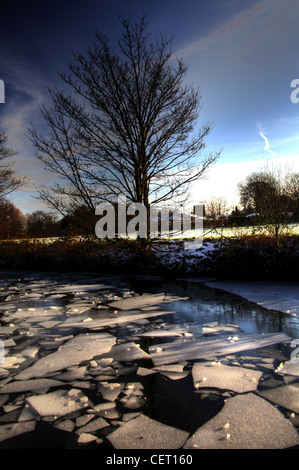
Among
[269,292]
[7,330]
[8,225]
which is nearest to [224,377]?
[7,330]

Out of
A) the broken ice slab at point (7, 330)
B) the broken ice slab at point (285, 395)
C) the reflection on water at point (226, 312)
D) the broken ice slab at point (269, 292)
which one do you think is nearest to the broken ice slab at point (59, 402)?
the broken ice slab at point (285, 395)

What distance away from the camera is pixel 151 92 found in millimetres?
8422

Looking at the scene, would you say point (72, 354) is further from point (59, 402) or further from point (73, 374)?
point (59, 402)

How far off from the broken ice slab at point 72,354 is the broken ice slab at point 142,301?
1.50 meters

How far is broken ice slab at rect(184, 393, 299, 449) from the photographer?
174 centimetres

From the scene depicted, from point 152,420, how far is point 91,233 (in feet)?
24.2

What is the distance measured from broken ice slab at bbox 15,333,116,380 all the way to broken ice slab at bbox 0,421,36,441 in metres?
0.73

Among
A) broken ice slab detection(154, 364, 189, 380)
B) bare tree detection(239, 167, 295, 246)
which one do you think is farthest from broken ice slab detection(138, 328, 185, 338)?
bare tree detection(239, 167, 295, 246)

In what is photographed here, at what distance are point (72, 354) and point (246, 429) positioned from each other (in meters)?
1.97

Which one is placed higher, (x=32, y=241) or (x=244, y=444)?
(x=32, y=241)

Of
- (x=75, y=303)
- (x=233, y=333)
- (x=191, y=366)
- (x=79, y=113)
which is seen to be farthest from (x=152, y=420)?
(x=79, y=113)

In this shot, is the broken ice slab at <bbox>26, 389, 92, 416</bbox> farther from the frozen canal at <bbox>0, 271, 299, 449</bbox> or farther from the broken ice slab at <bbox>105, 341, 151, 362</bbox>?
the broken ice slab at <bbox>105, 341, 151, 362</bbox>
